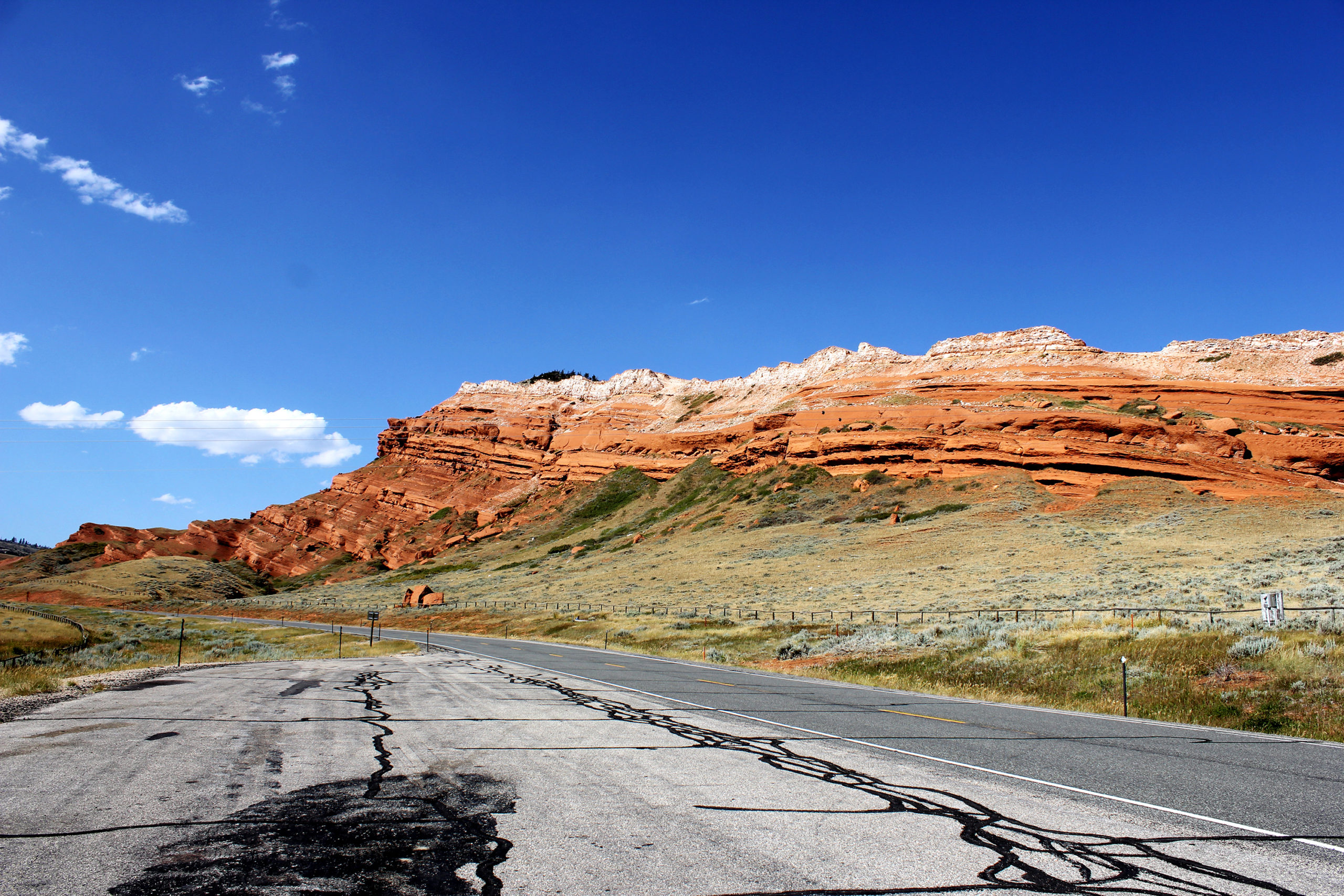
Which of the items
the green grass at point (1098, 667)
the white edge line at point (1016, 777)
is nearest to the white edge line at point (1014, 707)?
the green grass at point (1098, 667)

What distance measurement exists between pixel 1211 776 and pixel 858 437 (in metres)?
69.8

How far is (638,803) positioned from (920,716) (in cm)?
735

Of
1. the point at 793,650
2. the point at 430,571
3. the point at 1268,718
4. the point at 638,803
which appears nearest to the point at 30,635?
the point at 793,650

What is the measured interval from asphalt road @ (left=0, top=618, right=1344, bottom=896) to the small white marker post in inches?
55.9

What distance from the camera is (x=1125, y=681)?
12305 millimetres

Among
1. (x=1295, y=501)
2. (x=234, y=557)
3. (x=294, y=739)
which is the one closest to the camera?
(x=294, y=739)

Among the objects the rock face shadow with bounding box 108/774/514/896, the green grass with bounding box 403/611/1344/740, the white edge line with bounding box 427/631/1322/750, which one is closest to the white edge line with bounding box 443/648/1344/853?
the rock face shadow with bounding box 108/774/514/896

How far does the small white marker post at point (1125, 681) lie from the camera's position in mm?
12375

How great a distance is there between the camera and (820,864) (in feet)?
14.9

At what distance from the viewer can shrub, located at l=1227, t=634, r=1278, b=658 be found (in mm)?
14430

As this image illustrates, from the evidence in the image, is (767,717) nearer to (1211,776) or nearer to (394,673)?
(1211,776)

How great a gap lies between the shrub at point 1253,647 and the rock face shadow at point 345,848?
15409 mm

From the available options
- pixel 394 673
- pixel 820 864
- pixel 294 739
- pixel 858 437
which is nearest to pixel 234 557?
pixel 858 437

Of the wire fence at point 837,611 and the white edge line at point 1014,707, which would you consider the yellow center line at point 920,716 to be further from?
the wire fence at point 837,611
